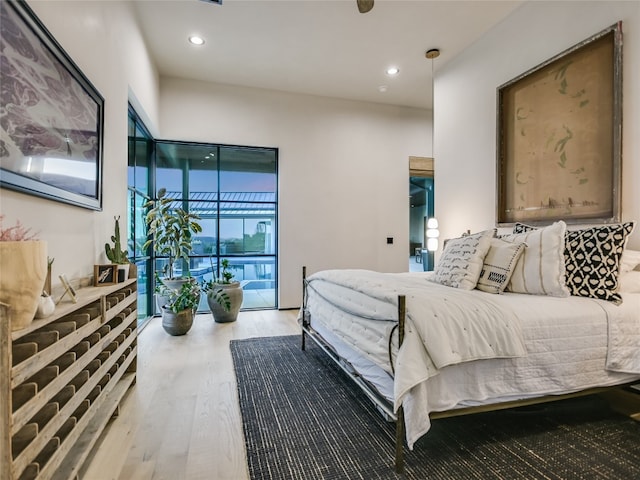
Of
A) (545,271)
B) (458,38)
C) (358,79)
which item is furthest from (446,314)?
(358,79)

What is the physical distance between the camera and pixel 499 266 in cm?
224

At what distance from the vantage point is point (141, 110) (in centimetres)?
347

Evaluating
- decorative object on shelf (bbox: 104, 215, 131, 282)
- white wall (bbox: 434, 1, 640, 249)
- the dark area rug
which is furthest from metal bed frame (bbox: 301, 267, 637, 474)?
decorative object on shelf (bbox: 104, 215, 131, 282)

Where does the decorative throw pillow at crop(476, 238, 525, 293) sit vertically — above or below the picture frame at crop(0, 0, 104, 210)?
below

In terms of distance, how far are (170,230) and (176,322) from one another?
1.11 metres

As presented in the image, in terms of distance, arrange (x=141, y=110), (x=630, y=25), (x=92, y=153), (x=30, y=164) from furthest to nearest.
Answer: (x=141, y=110) → (x=630, y=25) → (x=92, y=153) → (x=30, y=164)

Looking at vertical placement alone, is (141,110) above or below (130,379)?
above

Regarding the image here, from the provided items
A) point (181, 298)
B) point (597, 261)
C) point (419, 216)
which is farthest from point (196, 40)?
point (419, 216)

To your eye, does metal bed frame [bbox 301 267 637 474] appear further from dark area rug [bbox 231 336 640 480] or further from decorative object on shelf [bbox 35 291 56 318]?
decorative object on shelf [bbox 35 291 56 318]

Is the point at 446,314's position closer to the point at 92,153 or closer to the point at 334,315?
the point at 334,315

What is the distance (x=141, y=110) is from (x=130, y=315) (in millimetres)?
2278

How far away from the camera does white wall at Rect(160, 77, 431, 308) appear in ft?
15.1

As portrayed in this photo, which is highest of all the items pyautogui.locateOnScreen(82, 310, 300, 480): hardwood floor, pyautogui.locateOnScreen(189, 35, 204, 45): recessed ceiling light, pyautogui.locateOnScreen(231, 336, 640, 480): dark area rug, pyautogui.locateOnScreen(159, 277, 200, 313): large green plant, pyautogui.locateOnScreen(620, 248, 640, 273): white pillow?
pyautogui.locateOnScreen(189, 35, 204, 45): recessed ceiling light

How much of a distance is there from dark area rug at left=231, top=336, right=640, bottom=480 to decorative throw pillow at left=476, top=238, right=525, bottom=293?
0.77 metres
